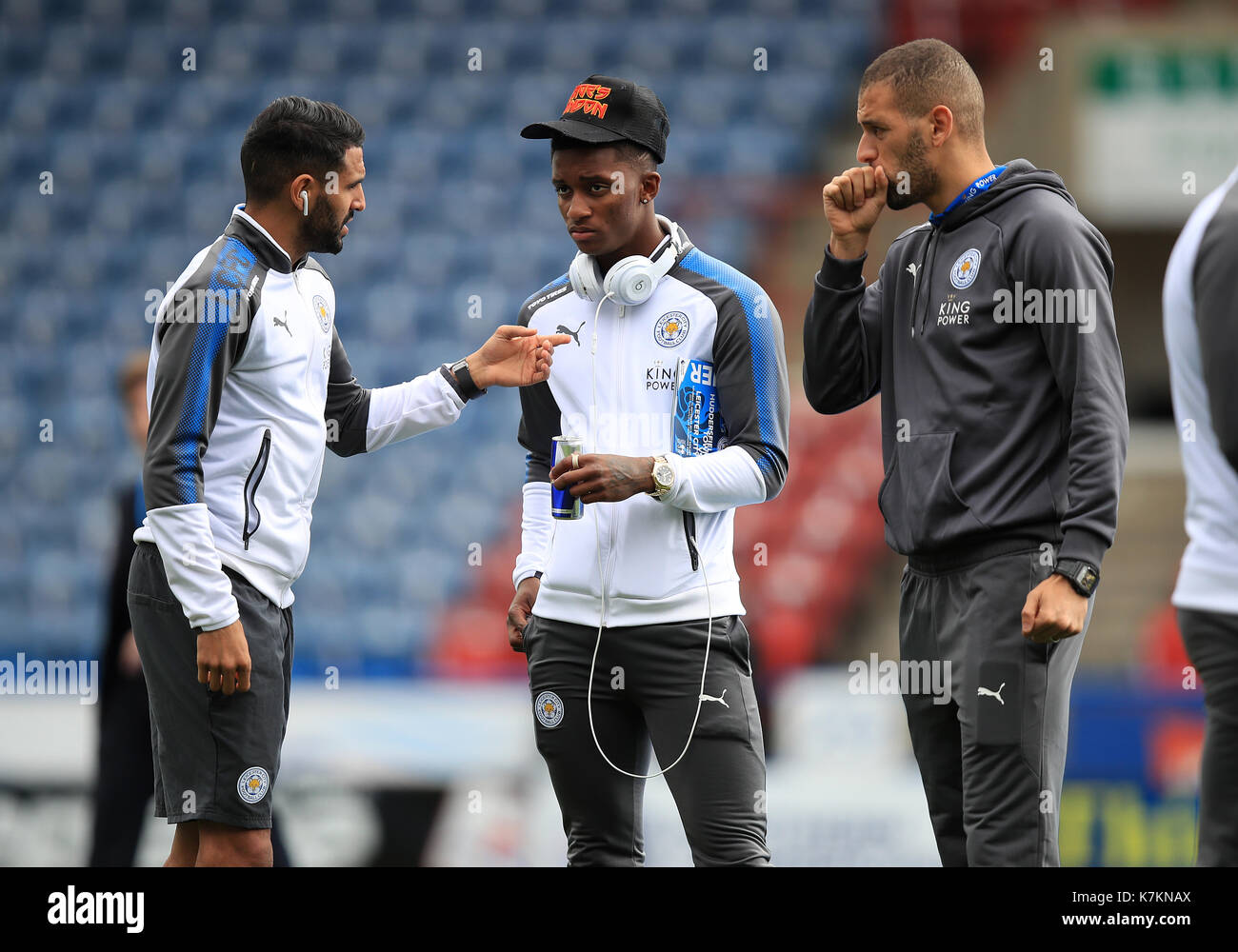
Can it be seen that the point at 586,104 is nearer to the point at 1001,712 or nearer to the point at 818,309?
the point at 818,309

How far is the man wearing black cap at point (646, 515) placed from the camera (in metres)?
2.93

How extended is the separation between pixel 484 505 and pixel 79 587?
2333 millimetres

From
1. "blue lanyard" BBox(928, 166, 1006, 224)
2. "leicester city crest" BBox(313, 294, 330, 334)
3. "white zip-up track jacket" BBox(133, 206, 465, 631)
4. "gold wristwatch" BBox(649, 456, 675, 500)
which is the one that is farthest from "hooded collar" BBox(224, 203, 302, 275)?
"blue lanyard" BBox(928, 166, 1006, 224)

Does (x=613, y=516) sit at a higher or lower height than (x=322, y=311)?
lower

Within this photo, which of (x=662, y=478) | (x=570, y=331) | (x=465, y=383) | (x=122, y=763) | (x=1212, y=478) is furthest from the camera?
(x=122, y=763)

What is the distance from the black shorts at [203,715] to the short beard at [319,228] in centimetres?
71

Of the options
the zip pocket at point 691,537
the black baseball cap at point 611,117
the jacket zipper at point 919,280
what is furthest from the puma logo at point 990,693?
the black baseball cap at point 611,117

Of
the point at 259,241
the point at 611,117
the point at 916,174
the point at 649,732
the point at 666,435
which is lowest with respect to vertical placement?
the point at 649,732

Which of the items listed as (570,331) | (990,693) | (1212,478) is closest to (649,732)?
(990,693)

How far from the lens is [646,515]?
3.03 m

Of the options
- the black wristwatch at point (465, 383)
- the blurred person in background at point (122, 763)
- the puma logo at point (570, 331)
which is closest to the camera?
the puma logo at point (570, 331)

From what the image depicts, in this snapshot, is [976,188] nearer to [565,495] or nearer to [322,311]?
[565,495]

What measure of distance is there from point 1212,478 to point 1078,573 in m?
0.41

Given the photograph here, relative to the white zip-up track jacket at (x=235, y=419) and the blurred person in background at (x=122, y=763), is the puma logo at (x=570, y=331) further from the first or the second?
the blurred person in background at (x=122, y=763)
